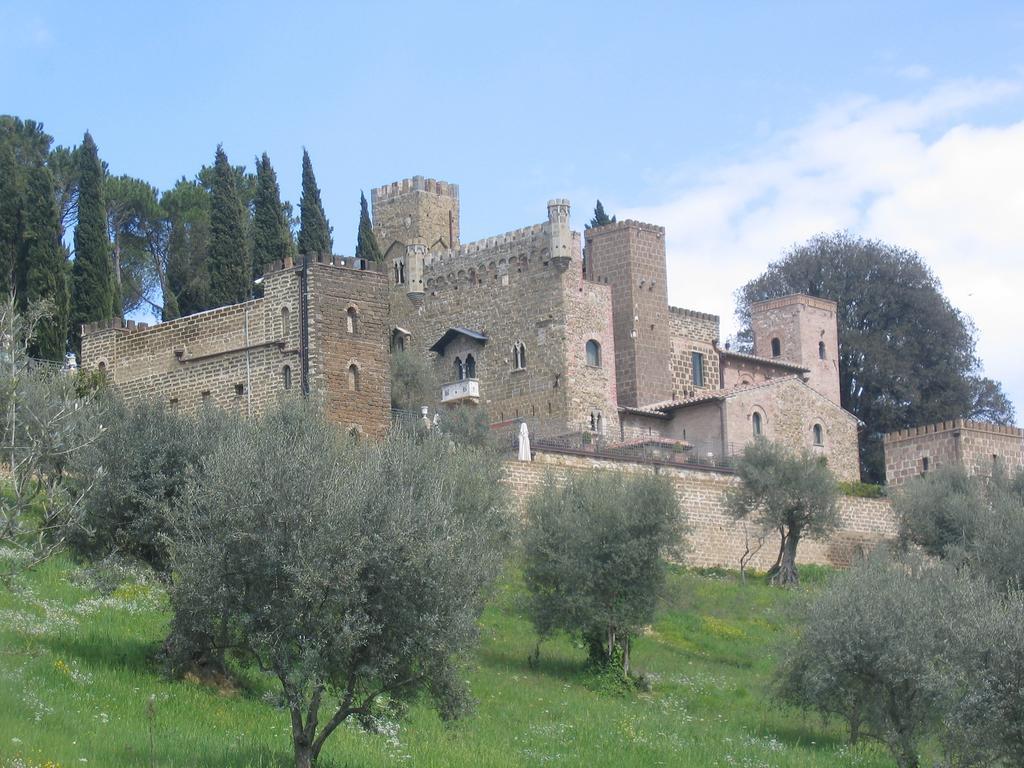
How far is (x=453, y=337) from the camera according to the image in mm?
61500

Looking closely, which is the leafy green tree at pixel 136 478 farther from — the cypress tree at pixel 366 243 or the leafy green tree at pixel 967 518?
the cypress tree at pixel 366 243

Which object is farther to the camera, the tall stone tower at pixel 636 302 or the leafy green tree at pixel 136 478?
the tall stone tower at pixel 636 302

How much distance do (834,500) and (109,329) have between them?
68.5 ft

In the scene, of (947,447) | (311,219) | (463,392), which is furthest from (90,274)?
(947,447)

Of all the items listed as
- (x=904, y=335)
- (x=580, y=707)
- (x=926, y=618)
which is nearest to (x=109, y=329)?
(x=580, y=707)

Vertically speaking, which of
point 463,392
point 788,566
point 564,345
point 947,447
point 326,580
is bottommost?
point 788,566

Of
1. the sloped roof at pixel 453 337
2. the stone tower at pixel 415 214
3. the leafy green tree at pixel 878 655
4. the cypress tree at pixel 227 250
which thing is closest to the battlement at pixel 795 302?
the stone tower at pixel 415 214

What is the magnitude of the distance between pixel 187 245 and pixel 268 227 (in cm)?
1176

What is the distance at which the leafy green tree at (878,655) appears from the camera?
28.4 metres

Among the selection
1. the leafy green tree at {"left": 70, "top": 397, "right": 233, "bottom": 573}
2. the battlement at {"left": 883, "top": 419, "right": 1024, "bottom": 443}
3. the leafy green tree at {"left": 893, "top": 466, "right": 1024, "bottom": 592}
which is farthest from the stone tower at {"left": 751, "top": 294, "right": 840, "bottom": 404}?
the leafy green tree at {"left": 70, "top": 397, "right": 233, "bottom": 573}

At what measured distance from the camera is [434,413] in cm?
5297

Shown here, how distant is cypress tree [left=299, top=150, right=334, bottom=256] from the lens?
187 ft

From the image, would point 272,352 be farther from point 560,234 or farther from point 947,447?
point 947,447

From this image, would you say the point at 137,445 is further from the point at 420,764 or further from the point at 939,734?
the point at 939,734
